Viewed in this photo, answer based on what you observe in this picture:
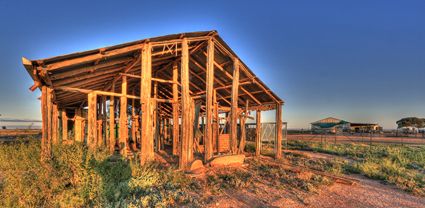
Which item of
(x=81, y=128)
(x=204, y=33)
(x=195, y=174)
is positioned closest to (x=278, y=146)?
(x=195, y=174)

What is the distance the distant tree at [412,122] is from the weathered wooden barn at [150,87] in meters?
61.2

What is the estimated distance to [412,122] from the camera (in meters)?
56.6

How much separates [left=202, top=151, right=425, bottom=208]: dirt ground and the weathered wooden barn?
10.7 feet

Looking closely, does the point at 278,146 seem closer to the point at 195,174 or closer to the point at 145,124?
the point at 195,174

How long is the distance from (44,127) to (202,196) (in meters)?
5.55


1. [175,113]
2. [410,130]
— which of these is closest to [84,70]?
[175,113]

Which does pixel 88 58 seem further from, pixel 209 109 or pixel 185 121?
pixel 209 109

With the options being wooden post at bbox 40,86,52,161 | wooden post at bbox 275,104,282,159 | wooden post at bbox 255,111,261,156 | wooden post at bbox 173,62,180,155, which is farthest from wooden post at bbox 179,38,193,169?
wooden post at bbox 275,104,282,159

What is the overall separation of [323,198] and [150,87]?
659 centimetres

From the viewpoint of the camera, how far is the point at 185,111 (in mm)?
8734

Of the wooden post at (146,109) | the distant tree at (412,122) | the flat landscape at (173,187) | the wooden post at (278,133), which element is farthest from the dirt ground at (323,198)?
the distant tree at (412,122)

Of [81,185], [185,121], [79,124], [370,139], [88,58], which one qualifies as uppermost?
[88,58]

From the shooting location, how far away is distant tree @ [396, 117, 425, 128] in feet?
177

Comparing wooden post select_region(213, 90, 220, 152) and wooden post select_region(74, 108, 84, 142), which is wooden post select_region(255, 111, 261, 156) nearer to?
wooden post select_region(213, 90, 220, 152)
